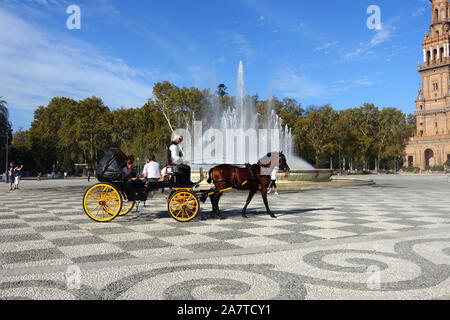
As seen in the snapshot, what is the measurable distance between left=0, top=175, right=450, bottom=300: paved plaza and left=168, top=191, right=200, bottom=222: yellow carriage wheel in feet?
0.72

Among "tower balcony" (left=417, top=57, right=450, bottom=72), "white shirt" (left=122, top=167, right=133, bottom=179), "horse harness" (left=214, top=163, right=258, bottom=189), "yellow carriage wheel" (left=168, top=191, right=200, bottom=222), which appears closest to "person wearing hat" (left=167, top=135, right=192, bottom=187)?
"yellow carriage wheel" (left=168, top=191, right=200, bottom=222)

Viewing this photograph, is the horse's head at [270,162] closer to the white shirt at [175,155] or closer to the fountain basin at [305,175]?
the white shirt at [175,155]

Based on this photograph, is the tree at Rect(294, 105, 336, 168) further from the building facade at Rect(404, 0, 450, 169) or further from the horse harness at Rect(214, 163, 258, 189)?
the horse harness at Rect(214, 163, 258, 189)

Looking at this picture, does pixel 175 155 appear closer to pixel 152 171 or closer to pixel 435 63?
pixel 152 171

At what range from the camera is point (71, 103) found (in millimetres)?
64688

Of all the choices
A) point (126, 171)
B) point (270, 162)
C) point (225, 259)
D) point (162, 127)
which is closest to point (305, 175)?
point (270, 162)

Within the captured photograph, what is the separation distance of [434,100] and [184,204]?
319 feet

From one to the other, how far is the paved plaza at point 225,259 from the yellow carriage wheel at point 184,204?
22cm

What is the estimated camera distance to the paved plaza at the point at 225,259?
12.5 ft

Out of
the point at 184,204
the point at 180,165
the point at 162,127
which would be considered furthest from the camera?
the point at 162,127

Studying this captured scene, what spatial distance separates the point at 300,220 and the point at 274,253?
3536 mm

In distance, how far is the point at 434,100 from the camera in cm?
9019

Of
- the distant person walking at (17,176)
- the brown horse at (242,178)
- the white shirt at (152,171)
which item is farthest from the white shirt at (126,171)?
the distant person walking at (17,176)
